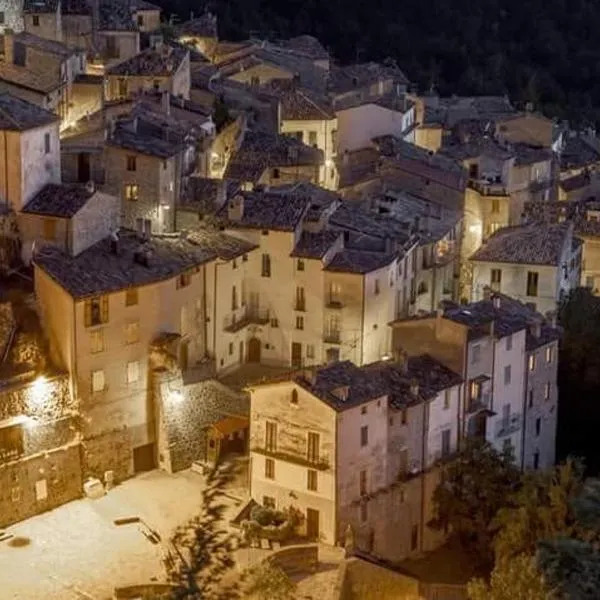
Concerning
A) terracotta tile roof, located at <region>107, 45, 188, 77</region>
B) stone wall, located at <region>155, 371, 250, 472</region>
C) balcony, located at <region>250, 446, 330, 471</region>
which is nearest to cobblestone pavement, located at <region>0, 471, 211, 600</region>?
stone wall, located at <region>155, 371, 250, 472</region>

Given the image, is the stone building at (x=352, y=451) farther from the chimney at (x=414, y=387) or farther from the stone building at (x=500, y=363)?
the stone building at (x=500, y=363)

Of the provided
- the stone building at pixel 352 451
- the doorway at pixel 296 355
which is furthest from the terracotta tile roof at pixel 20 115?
the stone building at pixel 352 451

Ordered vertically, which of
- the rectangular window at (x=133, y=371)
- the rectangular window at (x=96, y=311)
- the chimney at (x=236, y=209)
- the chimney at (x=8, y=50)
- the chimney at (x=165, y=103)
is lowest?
the rectangular window at (x=133, y=371)

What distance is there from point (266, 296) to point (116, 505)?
7.34 meters

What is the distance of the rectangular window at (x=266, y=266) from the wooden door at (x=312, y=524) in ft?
24.6

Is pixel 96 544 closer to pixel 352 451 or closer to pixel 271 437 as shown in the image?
pixel 271 437

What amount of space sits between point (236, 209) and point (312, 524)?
884 cm

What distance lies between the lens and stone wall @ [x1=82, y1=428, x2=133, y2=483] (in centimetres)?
3181

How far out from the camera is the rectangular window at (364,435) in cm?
3072

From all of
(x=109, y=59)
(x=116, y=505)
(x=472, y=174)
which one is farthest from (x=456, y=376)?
Result: (x=109, y=59)

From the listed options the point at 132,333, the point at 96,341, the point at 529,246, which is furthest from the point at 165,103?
the point at 96,341

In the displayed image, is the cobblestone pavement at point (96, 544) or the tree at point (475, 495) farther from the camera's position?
the tree at point (475, 495)

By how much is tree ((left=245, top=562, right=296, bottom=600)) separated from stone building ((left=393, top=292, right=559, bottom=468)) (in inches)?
256

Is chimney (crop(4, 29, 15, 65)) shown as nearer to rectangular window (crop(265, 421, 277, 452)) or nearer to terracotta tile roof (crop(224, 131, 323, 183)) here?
terracotta tile roof (crop(224, 131, 323, 183))
